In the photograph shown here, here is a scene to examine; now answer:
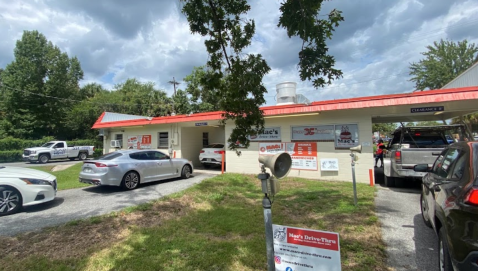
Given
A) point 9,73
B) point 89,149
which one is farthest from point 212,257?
point 9,73

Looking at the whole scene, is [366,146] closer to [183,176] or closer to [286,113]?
[286,113]

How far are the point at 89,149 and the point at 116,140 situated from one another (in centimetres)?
752

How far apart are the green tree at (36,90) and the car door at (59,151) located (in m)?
12.0

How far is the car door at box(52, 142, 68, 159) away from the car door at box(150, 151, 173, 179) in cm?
1622

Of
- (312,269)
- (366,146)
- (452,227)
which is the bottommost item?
(312,269)

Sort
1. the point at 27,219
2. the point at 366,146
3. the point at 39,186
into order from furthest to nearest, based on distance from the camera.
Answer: the point at 366,146 → the point at 39,186 → the point at 27,219

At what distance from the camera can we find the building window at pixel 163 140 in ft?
50.4

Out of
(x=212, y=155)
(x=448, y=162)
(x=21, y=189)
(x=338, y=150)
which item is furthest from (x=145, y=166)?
(x=448, y=162)

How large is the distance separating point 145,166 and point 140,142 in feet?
27.0

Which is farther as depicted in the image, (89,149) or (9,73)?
(9,73)

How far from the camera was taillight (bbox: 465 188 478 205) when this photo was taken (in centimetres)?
202

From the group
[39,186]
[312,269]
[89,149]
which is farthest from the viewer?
[89,149]

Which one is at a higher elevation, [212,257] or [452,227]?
[452,227]

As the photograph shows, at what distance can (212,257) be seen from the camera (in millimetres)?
3521
